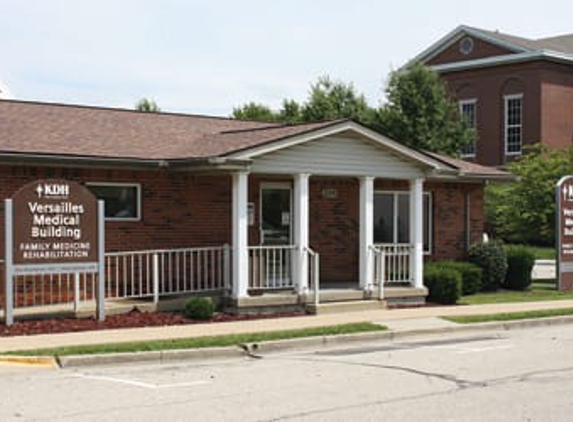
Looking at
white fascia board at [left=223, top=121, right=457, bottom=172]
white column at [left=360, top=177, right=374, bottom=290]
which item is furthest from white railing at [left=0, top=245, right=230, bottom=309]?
white column at [left=360, top=177, right=374, bottom=290]

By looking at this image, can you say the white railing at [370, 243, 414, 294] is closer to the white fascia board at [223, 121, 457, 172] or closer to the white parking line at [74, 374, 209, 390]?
the white fascia board at [223, 121, 457, 172]

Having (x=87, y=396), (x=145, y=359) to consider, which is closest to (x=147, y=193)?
(x=145, y=359)

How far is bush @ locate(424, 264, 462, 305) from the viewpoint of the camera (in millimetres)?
21297

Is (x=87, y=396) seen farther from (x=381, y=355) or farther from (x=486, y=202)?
(x=486, y=202)

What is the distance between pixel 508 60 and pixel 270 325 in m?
36.2

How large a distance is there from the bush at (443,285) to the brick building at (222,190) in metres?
0.59

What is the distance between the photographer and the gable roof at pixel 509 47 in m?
48.2

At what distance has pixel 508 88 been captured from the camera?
49.4 m

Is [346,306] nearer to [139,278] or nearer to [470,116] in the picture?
[139,278]

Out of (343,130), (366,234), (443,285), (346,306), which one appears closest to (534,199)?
(443,285)

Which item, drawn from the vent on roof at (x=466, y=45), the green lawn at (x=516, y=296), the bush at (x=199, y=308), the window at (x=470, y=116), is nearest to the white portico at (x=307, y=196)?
the bush at (x=199, y=308)

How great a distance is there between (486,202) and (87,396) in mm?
29524

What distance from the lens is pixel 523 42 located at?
50281mm

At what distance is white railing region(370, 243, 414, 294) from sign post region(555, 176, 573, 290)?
16.8ft
